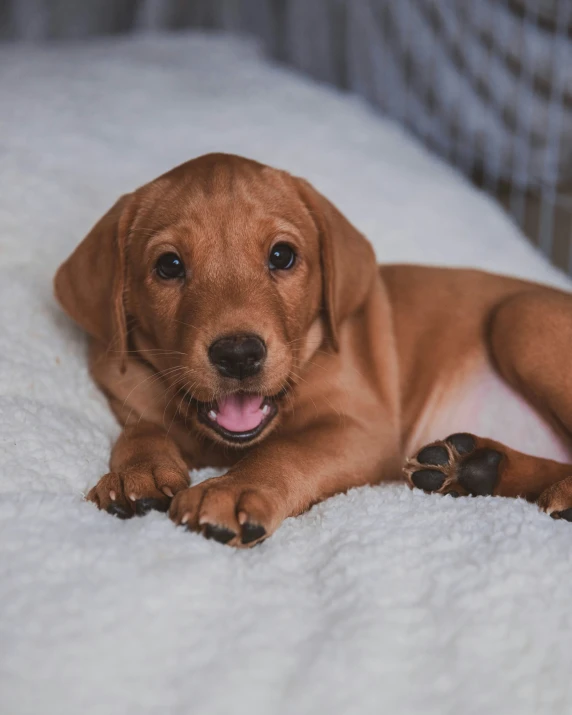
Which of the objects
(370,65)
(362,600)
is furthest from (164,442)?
(370,65)

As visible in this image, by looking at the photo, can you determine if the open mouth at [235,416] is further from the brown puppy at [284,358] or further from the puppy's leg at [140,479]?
the puppy's leg at [140,479]

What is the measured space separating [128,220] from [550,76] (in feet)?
9.76

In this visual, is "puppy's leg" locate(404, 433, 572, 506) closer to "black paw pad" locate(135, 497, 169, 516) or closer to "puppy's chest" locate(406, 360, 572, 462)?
"puppy's chest" locate(406, 360, 572, 462)

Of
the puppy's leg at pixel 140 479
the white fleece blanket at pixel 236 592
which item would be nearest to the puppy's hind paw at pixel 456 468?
the white fleece blanket at pixel 236 592

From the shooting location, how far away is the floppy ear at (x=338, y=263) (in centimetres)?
295

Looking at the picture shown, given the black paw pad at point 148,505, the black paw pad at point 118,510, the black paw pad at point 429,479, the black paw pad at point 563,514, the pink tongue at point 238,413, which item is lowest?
the black paw pad at point 429,479

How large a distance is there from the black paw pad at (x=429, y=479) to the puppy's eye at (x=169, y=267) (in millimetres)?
1001

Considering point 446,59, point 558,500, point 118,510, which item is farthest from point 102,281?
point 446,59

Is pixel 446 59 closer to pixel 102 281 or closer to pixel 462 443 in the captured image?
pixel 102 281

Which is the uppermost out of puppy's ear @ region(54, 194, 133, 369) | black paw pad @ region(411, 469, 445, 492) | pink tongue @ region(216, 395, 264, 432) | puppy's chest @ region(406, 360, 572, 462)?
puppy's ear @ region(54, 194, 133, 369)

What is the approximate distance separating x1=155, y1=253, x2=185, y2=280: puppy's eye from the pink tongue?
0.46m

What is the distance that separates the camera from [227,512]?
203 cm

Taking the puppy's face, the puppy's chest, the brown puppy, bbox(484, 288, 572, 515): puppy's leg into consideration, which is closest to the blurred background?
the brown puppy

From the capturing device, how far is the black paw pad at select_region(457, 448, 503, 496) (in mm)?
2533
